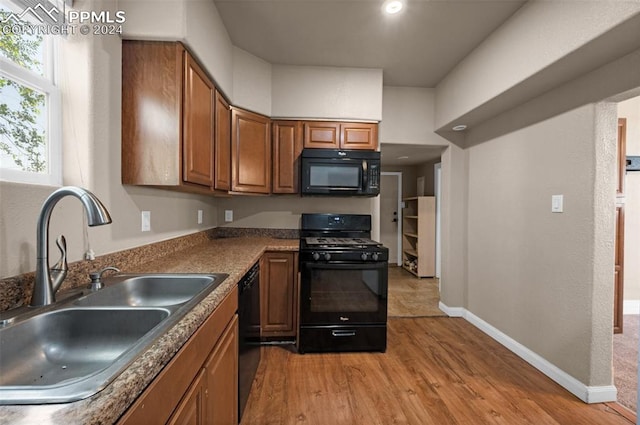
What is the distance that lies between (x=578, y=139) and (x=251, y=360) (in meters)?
2.63

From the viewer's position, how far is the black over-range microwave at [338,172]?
8.73ft

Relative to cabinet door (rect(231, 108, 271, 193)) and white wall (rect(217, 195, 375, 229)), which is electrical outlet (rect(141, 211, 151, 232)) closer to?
cabinet door (rect(231, 108, 271, 193))

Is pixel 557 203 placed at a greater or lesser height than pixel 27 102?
lesser

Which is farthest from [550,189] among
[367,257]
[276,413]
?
[276,413]

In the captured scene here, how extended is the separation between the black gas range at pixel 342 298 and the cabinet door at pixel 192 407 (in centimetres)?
140

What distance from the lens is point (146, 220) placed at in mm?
1695

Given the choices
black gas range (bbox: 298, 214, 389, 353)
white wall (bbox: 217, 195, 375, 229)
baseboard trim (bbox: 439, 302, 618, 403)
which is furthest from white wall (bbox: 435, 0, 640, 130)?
baseboard trim (bbox: 439, 302, 618, 403)

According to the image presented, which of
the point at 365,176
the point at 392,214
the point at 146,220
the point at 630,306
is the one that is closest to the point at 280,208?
the point at 365,176

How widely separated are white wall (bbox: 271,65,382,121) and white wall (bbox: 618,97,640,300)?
9.29ft

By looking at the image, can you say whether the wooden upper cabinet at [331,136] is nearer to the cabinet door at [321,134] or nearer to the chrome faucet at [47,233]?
the cabinet door at [321,134]

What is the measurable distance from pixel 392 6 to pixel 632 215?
3520 mm

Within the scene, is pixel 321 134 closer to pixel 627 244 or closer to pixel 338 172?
pixel 338 172

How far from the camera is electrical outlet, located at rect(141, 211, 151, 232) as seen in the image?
1669 millimetres

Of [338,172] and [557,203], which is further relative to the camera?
[338,172]
